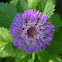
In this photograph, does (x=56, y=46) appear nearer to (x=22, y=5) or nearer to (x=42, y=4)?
(x=42, y=4)

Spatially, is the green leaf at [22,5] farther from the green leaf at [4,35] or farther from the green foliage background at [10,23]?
the green leaf at [4,35]

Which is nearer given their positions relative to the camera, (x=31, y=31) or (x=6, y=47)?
(x=31, y=31)

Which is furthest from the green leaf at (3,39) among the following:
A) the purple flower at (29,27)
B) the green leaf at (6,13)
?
the purple flower at (29,27)

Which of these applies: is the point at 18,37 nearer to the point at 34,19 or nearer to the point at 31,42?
the point at 31,42

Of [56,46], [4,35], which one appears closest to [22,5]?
[4,35]

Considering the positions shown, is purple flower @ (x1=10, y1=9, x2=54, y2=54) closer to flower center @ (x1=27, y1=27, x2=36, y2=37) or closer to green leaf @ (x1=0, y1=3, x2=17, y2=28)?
flower center @ (x1=27, y1=27, x2=36, y2=37)

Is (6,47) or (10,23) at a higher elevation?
(10,23)
